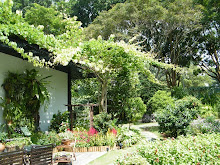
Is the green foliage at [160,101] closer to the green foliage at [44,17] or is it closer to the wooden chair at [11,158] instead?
the green foliage at [44,17]

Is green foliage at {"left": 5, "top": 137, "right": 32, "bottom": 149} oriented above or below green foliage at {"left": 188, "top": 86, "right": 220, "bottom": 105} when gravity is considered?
below

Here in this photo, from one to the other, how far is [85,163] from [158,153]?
2373 millimetres

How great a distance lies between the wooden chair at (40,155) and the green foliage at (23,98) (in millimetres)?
2919

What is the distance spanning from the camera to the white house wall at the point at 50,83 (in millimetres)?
7125

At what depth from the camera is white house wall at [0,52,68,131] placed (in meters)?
7.12

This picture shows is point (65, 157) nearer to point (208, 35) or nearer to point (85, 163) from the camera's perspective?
point (85, 163)

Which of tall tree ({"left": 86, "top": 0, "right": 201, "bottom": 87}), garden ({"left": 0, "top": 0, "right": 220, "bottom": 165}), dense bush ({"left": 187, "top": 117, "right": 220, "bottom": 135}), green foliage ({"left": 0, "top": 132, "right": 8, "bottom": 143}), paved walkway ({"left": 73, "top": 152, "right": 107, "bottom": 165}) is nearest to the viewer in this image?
garden ({"left": 0, "top": 0, "right": 220, "bottom": 165})

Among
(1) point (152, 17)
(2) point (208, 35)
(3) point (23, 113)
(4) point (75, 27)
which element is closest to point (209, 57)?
(2) point (208, 35)

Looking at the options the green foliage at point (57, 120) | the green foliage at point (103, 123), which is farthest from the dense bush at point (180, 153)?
the green foliage at point (57, 120)

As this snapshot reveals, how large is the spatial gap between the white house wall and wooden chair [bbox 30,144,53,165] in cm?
309

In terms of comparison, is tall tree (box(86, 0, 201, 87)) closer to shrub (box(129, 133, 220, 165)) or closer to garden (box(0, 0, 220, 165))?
garden (box(0, 0, 220, 165))

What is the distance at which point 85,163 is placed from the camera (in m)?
5.51

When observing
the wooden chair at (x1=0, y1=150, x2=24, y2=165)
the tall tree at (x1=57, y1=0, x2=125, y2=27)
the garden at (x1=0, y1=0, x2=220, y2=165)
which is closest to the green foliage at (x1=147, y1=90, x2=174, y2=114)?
the garden at (x1=0, y1=0, x2=220, y2=165)

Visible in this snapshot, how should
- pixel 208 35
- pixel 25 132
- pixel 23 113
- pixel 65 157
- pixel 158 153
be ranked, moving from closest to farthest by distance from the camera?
pixel 158 153
pixel 65 157
pixel 25 132
pixel 23 113
pixel 208 35
